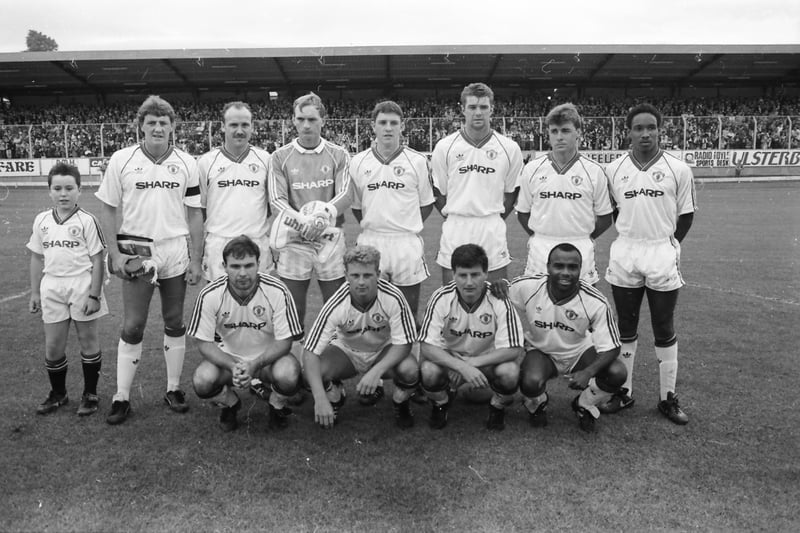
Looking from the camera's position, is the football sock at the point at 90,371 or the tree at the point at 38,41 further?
the tree at the point at 38,41

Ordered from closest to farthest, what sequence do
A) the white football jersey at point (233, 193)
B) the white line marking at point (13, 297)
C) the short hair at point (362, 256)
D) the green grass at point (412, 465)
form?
the green grass at point (412, 465) → the short hair at point (362, 256) → the white football jersey at point (233, 193) → the white line marking at point (13, 297)

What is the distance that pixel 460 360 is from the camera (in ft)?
13.5

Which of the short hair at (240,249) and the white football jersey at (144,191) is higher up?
the white football jersey at (144,191)

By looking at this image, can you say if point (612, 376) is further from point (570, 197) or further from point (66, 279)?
point (66, 279)

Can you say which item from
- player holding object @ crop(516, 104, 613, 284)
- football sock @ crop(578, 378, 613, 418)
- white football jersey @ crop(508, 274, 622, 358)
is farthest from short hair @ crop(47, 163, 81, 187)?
football sock @ crop(578, 378, 613, 418)

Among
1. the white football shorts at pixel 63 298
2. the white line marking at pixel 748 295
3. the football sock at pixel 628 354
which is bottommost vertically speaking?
the white line marking at pixel 748 295

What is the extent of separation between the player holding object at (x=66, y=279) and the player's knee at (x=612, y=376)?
3479 millimetres

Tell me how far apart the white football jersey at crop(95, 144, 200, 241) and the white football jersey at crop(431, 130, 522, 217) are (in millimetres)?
1987

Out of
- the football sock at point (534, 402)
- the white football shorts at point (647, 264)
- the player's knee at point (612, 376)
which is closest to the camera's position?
the player's knee at point (612, 376)

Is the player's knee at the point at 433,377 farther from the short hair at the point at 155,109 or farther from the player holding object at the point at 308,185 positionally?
the short hair at the point at 155,109

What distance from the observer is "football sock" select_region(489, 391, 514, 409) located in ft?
13.6

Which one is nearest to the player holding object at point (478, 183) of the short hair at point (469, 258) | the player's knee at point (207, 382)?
the short hair at point (469, 258)

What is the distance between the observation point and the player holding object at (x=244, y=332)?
161 inches

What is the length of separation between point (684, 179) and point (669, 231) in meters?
0.37
